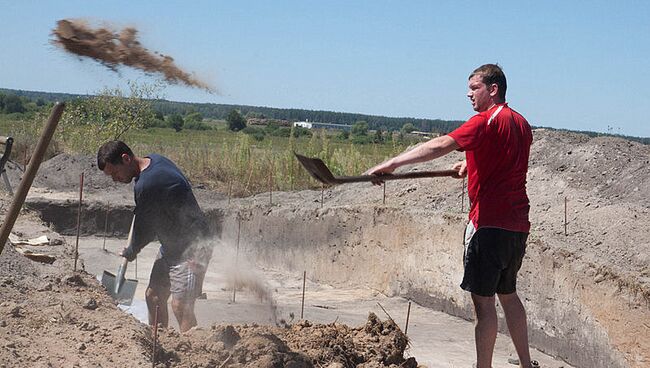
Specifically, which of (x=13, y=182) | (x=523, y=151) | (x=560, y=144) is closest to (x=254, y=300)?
(x=523, y=151)

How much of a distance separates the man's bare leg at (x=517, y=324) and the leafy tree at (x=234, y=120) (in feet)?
80.0

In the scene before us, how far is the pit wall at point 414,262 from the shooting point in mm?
8203

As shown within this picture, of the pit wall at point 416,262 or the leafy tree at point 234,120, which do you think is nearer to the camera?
the pit wall at point 416,262

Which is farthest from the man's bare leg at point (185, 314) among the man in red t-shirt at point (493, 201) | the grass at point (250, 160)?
the grass at point (250, 160)

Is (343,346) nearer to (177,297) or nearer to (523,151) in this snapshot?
(177,297)

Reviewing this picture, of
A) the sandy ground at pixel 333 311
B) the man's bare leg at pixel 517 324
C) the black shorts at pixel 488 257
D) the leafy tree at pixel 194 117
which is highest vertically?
the leafy tree at pixel 194 117

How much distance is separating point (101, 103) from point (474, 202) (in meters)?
17.4

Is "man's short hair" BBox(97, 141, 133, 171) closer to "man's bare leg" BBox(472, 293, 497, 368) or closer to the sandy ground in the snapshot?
the sandy ground

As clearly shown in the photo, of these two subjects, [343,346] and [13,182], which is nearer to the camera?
[343,346]

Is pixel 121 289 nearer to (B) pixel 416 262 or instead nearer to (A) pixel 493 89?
(A) pixel 493 89

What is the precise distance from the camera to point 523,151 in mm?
5520

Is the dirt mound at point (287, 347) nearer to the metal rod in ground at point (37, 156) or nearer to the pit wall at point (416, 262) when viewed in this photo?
the metal rod in ground at point (37, 156)

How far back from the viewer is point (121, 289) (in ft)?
25.4

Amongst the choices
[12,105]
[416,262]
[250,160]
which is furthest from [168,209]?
[12,105]
